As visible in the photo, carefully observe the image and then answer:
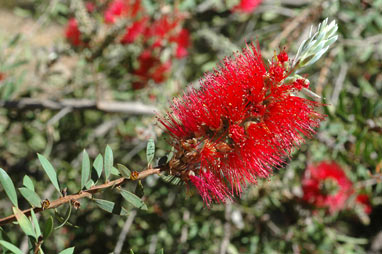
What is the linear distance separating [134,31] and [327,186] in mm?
1559

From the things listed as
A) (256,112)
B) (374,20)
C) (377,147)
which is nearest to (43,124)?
(256,112)

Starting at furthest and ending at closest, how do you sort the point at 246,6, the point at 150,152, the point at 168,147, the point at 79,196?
the point at 246,6 < the point at 168,147 < the point at 150,152 < the point at 79,196

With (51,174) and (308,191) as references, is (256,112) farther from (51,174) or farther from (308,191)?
(308,191)

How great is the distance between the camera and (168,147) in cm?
147

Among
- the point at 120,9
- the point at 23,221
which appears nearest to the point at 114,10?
the point at 120,9

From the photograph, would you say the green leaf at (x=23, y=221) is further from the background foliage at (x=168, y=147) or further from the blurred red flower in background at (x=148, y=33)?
the blurred red flower in background at (x=148, y=33)

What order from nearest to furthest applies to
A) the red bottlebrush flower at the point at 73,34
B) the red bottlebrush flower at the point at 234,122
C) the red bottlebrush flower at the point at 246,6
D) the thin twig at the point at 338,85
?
the red bottlebrush flower at the point at 234,122
the thin twig at the point at 338,85
the red bottlebrush flower at the point at 73,34
the red bottlebrush flower at the point at 246,6

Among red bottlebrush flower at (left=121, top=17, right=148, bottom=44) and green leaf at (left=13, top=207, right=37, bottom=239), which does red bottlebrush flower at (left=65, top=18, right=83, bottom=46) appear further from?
green leaf at (left=13, top=207, right=37, bottom=239)

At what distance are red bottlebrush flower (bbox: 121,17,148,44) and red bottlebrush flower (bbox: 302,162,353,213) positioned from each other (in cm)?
140

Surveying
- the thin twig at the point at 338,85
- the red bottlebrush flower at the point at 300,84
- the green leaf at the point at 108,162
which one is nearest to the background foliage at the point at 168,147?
the thin twig at the point at 338,85

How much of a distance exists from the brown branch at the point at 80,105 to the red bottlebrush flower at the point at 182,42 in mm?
568

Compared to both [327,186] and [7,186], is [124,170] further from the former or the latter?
[327,186]

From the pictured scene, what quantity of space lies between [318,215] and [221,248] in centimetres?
74

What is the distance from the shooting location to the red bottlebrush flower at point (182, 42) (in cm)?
266
